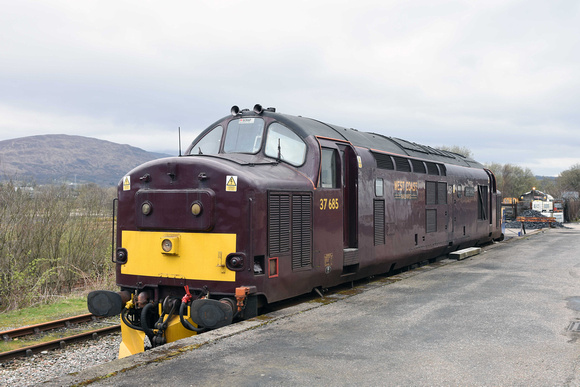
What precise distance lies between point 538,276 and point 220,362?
8.57 metres

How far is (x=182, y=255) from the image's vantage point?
22.4ft

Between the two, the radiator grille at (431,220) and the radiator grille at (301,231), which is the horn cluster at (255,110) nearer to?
the radiator grille at (301,231)

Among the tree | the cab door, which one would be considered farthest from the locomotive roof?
the tree

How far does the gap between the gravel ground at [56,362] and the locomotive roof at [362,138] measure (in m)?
4.35

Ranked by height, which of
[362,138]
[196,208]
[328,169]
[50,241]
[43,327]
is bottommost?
[43,327]

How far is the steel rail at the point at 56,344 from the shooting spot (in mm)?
7285

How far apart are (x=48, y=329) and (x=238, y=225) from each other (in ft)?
14.9

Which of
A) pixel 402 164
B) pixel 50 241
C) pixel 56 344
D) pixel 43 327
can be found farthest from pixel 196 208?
pixel 50 241

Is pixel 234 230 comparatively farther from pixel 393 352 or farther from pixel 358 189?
pixel 358 189

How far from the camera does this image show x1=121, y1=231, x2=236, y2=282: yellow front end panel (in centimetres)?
663

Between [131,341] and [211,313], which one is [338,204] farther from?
[131,341]

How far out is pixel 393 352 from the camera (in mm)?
5652

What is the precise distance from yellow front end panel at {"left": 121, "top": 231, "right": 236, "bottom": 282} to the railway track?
1784mm

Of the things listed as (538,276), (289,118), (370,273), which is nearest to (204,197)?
(289,118)
